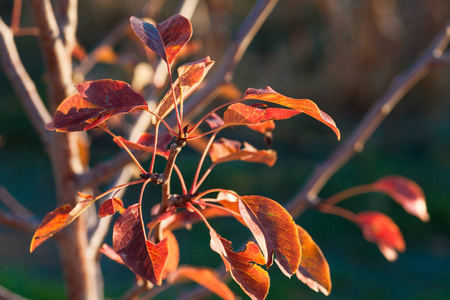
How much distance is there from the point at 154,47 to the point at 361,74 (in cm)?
492

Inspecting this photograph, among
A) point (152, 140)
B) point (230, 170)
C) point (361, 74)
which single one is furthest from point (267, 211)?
point (361, 74)

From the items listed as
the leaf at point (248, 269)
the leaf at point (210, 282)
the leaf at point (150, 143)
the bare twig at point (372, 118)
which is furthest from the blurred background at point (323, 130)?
the leaf at point (248, 269)

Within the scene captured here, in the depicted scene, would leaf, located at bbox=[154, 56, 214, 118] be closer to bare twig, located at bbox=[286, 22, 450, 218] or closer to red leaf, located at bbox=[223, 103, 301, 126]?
red leaf, located at bbox=[223, 103, 301, 126]

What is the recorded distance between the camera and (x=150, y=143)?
57 centimetres

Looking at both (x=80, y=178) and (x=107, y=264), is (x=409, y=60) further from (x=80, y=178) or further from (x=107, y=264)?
(x=80, y=178)

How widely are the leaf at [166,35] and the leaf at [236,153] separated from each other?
0.15 m

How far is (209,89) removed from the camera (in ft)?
2.85

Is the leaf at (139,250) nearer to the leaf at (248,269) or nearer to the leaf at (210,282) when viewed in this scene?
the leaf at (248,269)

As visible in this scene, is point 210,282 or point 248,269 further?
point 210,282

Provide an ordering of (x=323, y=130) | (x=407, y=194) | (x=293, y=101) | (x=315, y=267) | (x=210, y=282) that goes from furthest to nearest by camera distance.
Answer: (x=323, y=130), (x=407, y=194), (x=210, y=282), (x=315, y=267), (x=293, y=101)

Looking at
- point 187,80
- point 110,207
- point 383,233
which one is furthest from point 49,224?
point 383,233

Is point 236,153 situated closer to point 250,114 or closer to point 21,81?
point 250,114

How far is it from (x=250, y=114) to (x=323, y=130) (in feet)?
15.6

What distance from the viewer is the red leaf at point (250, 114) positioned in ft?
1.42
